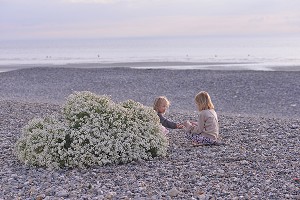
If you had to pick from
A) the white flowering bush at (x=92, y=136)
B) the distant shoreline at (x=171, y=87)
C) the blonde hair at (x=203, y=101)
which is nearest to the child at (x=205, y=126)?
Answer: the blonde hair at (x=203, y=101)

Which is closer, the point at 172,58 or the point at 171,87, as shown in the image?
the point at 171,87

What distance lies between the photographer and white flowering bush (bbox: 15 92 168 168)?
8.32 m

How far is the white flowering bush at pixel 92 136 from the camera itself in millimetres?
8320

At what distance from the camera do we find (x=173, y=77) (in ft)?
86.1

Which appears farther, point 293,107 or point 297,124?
point 293,107

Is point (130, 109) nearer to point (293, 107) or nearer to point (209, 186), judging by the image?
point (209, 186)

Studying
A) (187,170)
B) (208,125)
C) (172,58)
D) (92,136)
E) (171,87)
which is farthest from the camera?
(172,58)

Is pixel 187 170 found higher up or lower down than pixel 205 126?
lower down

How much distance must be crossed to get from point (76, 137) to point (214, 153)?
228cm

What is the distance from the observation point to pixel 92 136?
852cm

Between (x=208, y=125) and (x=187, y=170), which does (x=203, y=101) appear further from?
(x=187, y=170)

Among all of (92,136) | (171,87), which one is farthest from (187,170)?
(171,87)

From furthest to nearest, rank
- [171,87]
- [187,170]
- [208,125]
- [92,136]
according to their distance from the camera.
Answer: [171,87]
[208,125]
[92,136]
[187,170]

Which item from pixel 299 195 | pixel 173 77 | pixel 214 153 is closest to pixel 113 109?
pixel 214 153
